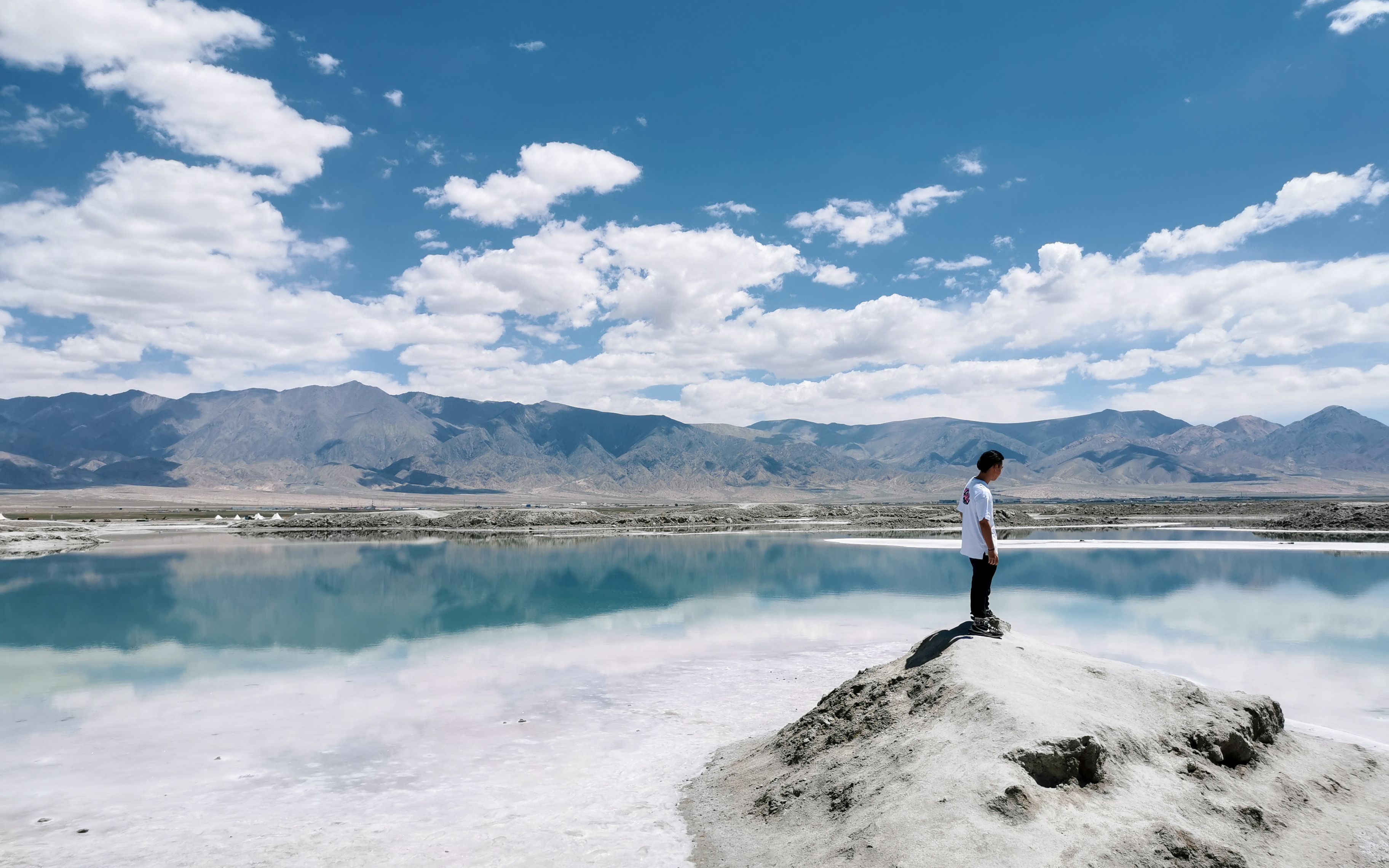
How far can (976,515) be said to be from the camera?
343 inches

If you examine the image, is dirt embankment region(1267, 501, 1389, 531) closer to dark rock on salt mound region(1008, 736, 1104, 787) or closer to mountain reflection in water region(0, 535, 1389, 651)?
mountain reflection in water region(0, 535, 1389, 651)

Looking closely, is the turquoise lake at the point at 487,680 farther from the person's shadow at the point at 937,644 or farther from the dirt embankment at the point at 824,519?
the dirt embankment at the point at 824,519

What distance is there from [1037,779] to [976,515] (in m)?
2.99

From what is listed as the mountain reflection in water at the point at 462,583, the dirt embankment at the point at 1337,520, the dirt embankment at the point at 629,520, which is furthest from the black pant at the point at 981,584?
the dirt embankment at the point at 1337,520

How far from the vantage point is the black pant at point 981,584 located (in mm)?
8953

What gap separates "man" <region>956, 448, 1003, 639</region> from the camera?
8641mm

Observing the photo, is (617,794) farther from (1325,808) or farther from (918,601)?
(918,601)

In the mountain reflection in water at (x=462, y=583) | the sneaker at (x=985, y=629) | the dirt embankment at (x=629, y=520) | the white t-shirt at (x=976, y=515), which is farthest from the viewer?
the dirt embankment at (x=629, y=520)

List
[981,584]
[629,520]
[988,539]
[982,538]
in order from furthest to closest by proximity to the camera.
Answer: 1. [629,520]
2. [981,584]
3. [982,538]
4. [988,539]

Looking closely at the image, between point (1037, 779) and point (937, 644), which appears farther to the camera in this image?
point (937, 644)

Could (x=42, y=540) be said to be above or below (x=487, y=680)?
below

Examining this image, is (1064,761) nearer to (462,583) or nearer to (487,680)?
(487,680)

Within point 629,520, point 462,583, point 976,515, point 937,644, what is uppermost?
point 976,515

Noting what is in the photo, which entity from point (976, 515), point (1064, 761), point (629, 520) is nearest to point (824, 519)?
point (629, 520)
